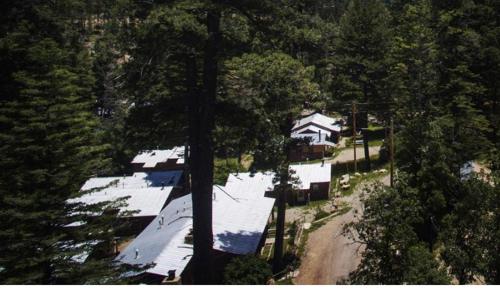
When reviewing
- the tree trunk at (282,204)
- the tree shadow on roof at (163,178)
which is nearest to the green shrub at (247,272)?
the tree trunk at (282,204)

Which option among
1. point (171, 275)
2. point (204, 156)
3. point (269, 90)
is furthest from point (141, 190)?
point (204, 156)

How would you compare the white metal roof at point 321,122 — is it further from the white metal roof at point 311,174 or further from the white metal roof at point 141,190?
the white metal roof at point 141,190

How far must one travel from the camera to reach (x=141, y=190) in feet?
91.8

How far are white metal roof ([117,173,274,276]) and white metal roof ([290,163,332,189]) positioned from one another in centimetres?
404

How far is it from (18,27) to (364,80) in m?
23.0

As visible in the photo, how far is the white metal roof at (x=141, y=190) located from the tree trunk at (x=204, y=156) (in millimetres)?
11410

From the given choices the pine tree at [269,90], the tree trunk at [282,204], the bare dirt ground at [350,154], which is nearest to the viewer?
the pine tree at [269,90]

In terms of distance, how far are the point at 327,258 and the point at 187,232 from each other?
5.73 metres

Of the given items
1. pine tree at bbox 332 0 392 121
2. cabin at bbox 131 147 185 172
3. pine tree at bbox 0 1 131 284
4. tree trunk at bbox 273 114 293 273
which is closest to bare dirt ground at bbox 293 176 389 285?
tree trunk at bbox 273 114 293 273

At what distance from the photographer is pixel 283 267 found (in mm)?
19172

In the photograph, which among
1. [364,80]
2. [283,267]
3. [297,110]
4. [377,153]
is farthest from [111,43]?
[377,153]

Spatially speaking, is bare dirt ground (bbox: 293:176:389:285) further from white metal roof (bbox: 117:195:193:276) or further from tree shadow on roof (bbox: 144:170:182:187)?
tree shadow on roof (bbox: 144:170:182:187)

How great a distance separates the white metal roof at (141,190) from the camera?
83.9ft

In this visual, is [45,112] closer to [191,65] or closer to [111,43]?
[111,43]
